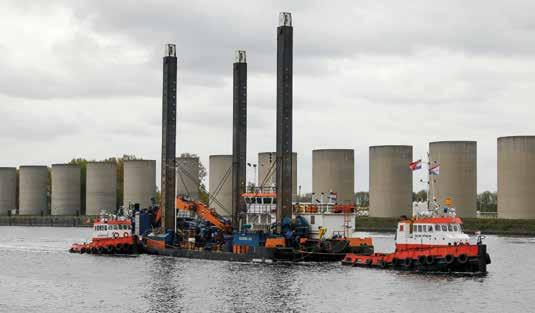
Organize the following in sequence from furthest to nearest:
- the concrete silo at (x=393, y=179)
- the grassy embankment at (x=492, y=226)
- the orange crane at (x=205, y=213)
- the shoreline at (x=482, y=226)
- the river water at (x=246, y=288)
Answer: the concrete silo at (x=393, y=179) < the shoreline at (x=482, y=226) < the grassy embankment at (x=492, y=226) < the orange crane at (x=205, y=213) < the river water at (x=246, y=288)

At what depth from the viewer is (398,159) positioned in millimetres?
123438

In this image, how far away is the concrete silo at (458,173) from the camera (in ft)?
380

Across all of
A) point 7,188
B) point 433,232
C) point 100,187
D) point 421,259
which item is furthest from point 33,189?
point 433,232

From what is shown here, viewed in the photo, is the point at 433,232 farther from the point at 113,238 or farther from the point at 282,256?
the point at 113,238

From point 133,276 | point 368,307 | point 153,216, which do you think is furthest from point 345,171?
point 368,307

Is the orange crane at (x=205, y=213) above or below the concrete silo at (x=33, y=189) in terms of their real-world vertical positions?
below

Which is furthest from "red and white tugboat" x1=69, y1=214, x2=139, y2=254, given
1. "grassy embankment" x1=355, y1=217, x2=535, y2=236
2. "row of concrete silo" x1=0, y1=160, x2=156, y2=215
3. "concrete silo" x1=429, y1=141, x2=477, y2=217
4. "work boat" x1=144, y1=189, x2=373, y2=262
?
"row of concrete silo" x1=0, y1=160, x2=156, y2=215

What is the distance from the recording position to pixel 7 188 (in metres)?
174

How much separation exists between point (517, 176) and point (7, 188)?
9580 centimetres

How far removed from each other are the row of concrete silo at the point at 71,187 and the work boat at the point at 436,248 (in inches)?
3541

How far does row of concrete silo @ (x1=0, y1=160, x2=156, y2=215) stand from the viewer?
488 ft

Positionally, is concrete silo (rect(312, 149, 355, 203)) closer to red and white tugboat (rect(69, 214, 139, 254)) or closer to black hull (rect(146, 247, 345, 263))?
red and white tugboat (rect(69, 214, 139, 254))

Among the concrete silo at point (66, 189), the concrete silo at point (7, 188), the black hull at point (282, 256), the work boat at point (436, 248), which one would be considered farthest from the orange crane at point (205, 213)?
the concrete silo at point (7, 188)

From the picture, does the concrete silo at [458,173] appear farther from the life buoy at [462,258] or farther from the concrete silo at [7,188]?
the concrete silo at [7,188]
